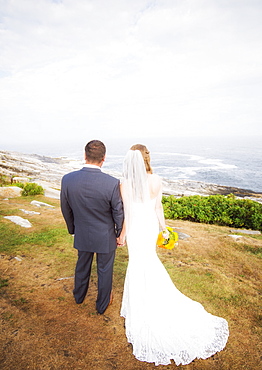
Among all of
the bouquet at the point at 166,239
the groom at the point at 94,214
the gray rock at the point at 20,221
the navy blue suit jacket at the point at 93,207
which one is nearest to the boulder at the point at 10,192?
the gray rock at the point at 20,221

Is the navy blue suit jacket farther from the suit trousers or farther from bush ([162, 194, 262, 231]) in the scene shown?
bush ([162, 194, 262, 231])

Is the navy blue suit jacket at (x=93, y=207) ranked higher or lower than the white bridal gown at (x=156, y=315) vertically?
higher

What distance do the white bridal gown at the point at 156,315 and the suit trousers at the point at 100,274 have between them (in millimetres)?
339

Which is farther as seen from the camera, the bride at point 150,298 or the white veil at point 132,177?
the white veil at point 132,177

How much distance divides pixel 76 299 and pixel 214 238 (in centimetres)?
566

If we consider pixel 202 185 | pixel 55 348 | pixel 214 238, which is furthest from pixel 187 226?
pixel 202 185

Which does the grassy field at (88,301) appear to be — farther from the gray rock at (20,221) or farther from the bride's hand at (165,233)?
the bride's hand at (165,233)

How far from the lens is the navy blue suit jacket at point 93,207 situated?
3477 mm

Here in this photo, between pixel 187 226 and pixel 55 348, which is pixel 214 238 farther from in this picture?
pixel 55 348

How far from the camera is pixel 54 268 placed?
5.49 meters

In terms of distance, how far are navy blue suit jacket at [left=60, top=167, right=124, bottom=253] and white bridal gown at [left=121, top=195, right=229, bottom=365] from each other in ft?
1.22

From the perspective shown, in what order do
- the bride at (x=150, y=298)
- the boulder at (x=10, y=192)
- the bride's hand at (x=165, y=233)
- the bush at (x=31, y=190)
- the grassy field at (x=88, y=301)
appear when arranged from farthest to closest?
1. the bush at (x=31, y=190)
2. the boulder at (x=10, y=192)
3. the bride's hand at (x=165, y=233)
4. the bride at (x=150, y=298)
5. the grassy field at (x=88, y=301)

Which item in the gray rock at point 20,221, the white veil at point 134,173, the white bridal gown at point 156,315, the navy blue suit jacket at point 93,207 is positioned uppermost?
the white veil at point 134,173

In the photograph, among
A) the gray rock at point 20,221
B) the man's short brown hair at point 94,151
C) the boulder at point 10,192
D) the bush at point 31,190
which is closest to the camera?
the man's short brown hair at point 94,151
